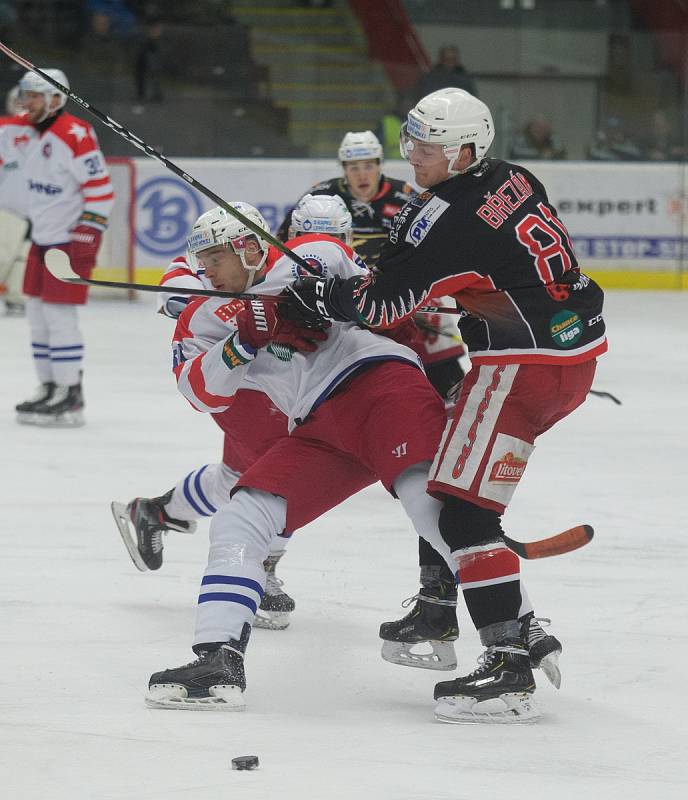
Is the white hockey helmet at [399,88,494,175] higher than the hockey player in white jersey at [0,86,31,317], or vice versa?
the white hockey helmet at [399,88,494,175]

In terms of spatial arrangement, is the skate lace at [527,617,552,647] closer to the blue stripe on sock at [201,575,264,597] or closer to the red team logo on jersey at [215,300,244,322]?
the blue stripe on sock at [201,575,264,597]

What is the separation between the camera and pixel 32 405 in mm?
6320

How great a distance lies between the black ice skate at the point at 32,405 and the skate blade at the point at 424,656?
3456mm

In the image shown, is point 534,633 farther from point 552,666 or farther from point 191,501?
point 191,501

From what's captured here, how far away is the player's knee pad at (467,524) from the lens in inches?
110

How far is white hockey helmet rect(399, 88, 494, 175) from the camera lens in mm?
2820

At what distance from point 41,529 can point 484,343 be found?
2.04m

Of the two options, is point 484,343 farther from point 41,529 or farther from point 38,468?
point 38,468

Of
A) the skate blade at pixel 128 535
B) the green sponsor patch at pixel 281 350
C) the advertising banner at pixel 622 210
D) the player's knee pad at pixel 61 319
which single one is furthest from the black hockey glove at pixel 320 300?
the advertising banner at pixel 622 210

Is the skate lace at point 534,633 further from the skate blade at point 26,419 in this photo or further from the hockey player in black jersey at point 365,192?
the skate blade at point 26,419

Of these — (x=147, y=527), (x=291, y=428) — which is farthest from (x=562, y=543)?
(x=147, y=527)

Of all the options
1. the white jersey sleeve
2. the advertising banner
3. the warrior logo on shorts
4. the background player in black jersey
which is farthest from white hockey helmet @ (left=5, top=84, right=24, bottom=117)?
the background player in black jersey

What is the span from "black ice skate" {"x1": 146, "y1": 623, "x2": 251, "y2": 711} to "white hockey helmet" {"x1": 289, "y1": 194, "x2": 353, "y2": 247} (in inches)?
59.8

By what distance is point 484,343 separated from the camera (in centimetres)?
285
